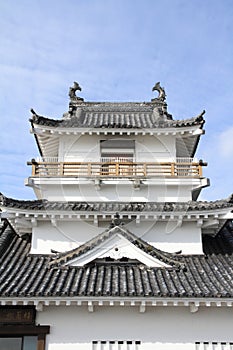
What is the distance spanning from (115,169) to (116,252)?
3264 mm

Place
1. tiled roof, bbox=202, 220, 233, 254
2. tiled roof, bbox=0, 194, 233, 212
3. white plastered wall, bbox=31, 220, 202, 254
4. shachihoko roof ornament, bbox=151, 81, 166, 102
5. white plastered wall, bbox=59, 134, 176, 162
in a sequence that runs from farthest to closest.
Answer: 1. shachihoko roof ornament, bbox=151, 81, 166, 102
2. white plastered wall, bbox=59, 134, 176, 162
3. tiled roof, bbox=202, 220, 233, 254
4. white plastered wall, bbox=31, 220, 202, 254
5. tiled roof, bbox=0, 194, 233, 212

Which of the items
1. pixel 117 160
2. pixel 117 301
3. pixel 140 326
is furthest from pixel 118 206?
pixel 140 326

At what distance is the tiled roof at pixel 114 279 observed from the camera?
812 cm

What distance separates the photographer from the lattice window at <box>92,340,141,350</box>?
28.6 ft

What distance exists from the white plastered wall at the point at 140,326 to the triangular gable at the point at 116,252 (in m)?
1.25

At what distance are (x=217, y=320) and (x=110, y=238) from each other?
351cm

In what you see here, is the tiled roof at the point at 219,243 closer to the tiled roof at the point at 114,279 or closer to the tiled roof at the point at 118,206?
the tiled roof at the point at 114,279

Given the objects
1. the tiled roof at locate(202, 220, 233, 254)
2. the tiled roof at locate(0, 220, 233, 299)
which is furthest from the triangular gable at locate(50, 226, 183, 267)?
the tiled roof at locate(202, 220, 233, 254)

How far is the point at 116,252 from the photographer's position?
984cm

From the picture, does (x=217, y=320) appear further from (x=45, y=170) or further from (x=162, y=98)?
(x=162, y=98)

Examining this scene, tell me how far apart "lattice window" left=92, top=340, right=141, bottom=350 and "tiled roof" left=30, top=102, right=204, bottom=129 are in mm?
7029

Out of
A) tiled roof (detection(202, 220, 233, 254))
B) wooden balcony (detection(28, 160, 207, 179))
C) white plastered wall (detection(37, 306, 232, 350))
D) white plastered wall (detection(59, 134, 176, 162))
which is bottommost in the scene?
white plastered wall (detection(37, 306, 232, 350))

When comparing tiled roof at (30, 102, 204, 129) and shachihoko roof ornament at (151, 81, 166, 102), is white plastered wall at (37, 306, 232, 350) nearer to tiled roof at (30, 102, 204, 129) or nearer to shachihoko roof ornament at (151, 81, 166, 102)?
tiled roof at (30, 102, 204, 129)

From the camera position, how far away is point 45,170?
39.7 feet
